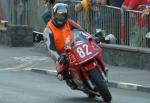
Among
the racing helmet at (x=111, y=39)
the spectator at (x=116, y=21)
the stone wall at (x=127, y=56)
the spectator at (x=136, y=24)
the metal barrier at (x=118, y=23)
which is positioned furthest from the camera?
the racing helmet at (x=111, y=39)

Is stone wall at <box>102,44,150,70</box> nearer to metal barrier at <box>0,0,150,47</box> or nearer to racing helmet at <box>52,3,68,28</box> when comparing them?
metal barrier at <box>0,0,150,47</box>

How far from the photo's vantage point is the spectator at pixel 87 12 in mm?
19703

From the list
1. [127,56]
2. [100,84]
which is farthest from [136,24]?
[100,84]

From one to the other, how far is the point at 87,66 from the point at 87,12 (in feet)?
26.6

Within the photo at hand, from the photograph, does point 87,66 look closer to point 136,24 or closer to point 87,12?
point 136,24

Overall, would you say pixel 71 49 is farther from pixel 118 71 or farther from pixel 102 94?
pixel 118 71

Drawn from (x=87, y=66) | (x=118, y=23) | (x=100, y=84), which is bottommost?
(x=100, y=84)

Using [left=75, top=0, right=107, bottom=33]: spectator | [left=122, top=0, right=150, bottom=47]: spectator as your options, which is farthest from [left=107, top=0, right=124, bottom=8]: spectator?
[left=122, top=0, right=150, bottom=47]: spectator

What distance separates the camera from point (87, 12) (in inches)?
784

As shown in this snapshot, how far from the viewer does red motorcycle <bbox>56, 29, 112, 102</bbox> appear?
38.9ft

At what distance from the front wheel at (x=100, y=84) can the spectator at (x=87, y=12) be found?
24.7 feet

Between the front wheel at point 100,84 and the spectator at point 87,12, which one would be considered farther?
the spectator at point 87,12

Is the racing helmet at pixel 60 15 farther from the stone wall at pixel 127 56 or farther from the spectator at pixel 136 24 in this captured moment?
the spectator at pixel 136 24

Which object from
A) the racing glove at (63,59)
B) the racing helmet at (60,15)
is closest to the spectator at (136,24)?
the racing helmet at (60,15)
